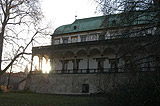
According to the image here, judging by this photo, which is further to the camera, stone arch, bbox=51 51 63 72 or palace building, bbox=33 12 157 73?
stone arch, bbox=51 51 63 72

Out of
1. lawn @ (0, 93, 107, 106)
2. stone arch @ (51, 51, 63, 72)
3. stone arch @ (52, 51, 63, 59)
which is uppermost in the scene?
stone arch @ (52, 51, 63, 59)

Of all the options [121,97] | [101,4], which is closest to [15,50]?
[101,4]

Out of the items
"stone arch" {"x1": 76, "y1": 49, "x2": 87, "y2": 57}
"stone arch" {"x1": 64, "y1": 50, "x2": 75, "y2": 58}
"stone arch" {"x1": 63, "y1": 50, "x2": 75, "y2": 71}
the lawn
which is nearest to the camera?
the lawn

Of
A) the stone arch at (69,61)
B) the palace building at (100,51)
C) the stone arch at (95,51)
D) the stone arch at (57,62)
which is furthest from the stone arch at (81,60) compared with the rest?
the stone arch at (57,62)

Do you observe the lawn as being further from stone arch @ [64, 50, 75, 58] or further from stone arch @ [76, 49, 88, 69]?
stone arch @ [64, 50, 75, 58]

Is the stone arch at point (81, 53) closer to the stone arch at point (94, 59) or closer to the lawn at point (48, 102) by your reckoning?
the stone arch at point (94, 59)

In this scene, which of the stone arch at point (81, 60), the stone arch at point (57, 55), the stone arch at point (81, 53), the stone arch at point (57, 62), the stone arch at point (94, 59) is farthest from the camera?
the stone arch at point (57, 62)

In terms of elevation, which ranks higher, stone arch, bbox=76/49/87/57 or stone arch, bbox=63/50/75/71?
stone arch, bbox=76/49/87/57

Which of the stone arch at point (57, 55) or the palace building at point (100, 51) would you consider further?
the stone arch at point (57, 55)

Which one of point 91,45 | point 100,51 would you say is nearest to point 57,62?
point 91,45

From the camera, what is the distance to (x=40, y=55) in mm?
32250

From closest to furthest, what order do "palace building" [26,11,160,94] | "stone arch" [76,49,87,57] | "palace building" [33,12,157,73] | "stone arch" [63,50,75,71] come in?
"palace building" [26,11,160,94]
"palace building" [33,12,157,73]
"stone arch" [76,49,87,57]
"stone arch" [63,50,75,71]

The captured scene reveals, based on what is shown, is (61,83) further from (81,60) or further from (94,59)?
(94,59)

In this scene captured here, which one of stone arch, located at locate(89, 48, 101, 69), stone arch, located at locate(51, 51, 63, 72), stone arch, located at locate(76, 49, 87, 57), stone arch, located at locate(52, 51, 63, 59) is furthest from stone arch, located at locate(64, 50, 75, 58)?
stone arch, located at locate(89, 48, 101, 69)
